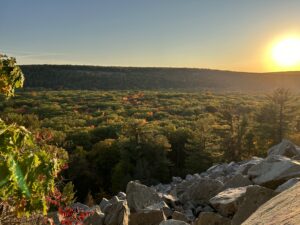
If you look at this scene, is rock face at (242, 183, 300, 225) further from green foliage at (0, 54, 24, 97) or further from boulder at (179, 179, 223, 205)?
boulder at (179, 179, 223, 205)

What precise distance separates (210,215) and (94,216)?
4.05 m

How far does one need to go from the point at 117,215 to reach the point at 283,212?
339 inches

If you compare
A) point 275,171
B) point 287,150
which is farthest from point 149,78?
point 275,171

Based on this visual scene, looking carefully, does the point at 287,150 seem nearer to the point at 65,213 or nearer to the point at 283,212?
the point at 65,213

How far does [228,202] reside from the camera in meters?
13.6

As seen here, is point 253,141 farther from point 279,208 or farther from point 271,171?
point 279,208

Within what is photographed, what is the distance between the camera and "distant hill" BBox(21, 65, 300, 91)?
14238 cm

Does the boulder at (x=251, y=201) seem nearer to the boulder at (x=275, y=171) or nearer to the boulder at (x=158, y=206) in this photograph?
the boulder at (x=275, y=171)

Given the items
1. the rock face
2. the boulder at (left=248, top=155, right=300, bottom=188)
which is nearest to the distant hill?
the boulder at (left=248, top=155, right=300, bottom=188)

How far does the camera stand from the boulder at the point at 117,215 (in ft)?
45.9

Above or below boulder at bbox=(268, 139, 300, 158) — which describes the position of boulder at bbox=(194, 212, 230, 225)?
below

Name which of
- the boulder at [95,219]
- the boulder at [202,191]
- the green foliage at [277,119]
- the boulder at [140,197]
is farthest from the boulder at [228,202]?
the green foliage at [277,119]

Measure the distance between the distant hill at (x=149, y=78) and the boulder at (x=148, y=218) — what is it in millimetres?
123481

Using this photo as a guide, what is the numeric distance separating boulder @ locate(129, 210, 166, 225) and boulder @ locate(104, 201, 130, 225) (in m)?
0.37
